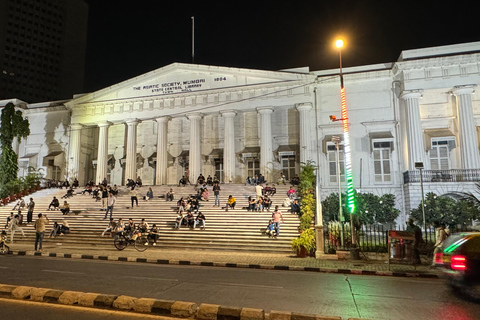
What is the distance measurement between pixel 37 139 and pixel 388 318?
42.2 meters

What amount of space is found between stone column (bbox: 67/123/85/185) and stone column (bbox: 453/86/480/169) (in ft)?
113

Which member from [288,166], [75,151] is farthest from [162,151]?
[288,166]

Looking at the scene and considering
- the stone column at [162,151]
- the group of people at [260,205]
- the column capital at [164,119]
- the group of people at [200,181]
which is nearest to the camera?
the group of people at [260,205]

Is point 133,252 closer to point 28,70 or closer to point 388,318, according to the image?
point 388,318

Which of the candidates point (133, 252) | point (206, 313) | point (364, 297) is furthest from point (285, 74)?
point (206, 313)

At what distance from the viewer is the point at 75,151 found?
3500cm

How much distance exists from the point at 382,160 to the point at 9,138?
117 feet

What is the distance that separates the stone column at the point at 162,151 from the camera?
31.7 m

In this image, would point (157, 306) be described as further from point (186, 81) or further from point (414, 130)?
point (186, 81)

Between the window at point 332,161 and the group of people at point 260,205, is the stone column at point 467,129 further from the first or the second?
the group of people at point 260,205

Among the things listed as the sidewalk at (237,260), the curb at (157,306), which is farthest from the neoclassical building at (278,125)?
the curb at (157,306)

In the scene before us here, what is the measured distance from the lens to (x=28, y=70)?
88938mm

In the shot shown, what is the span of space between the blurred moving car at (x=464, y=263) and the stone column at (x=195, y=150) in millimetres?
24352

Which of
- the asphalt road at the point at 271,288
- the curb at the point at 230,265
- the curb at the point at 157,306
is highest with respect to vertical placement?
the curb at the point at 157,306
